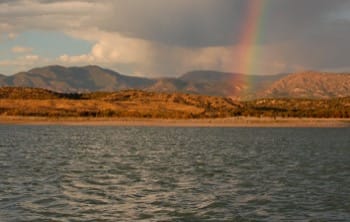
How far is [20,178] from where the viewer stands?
128ft

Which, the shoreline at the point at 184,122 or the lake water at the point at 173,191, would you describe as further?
the shoreline at the point at 184,122

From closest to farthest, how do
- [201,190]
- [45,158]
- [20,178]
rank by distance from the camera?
[201,190], [20,178], [45,158]

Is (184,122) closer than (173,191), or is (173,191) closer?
(173,191)

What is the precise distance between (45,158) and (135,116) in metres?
142

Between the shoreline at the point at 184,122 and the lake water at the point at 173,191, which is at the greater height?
the lake water at the point at 173,191

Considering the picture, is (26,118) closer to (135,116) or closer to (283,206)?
(135,116)

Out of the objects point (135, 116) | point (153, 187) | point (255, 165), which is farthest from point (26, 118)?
point (153, 187)

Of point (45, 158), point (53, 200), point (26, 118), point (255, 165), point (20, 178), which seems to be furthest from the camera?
point (26, 118)

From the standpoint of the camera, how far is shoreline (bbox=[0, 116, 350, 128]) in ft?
606

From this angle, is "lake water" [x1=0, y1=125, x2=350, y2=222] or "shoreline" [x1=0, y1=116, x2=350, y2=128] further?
"shoreline" [x1=0, y1=116, x2=350, y2=128]

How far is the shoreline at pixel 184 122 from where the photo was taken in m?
185

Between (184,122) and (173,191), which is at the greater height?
(173,191)

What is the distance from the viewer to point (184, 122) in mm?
187125

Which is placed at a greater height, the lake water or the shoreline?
the lake water
